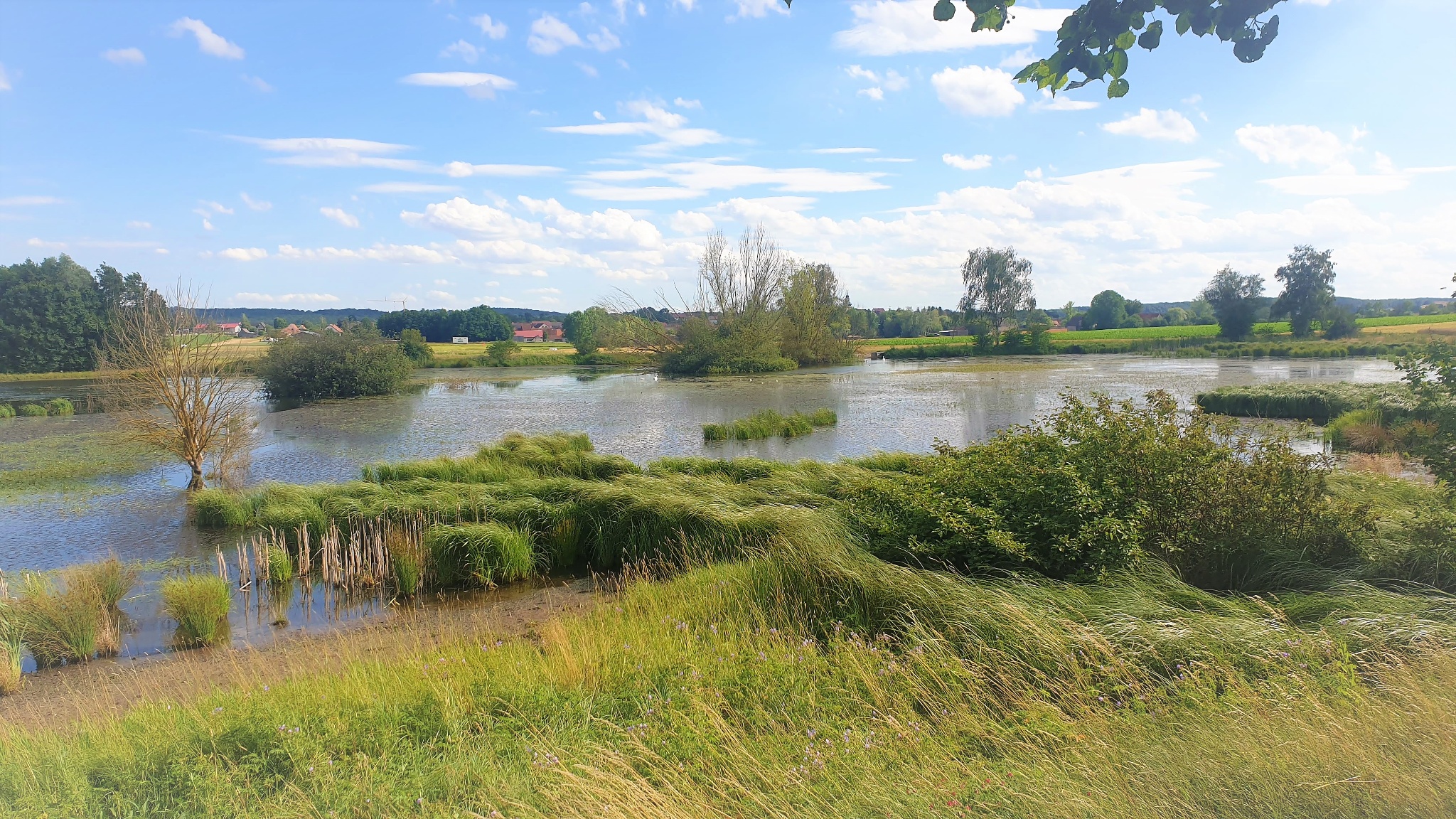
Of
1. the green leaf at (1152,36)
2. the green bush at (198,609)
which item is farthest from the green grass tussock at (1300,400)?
the green bush at (198,609)

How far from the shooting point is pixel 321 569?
29.8 feet

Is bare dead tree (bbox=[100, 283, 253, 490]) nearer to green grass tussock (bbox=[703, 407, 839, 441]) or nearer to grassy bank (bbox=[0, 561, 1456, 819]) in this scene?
green grass tussock (bbox=[703, 407, 839, 441])

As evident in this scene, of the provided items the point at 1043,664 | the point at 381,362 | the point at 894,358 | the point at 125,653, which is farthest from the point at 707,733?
the point at 894,358

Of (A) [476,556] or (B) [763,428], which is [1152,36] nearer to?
(A) [476,556]

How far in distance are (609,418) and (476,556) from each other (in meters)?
14.9

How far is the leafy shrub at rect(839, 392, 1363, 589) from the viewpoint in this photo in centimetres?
505

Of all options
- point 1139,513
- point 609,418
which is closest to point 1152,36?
point 1139,513

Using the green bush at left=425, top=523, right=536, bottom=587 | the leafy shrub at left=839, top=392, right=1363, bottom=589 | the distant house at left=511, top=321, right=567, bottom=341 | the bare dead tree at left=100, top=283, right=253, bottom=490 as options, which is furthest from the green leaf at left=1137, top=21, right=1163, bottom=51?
the distant house at left=511, top=321, right=567, bottom=341

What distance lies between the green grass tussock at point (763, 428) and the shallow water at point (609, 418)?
47 centimetres

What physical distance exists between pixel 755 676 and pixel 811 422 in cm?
1670

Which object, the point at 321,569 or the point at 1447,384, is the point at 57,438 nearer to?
the point at 321,569

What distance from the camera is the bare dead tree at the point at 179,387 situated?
13.8m

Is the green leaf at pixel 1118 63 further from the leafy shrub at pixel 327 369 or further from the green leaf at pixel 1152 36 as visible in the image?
the leafy shrub at pixel 327 369

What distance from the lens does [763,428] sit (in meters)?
18.9
